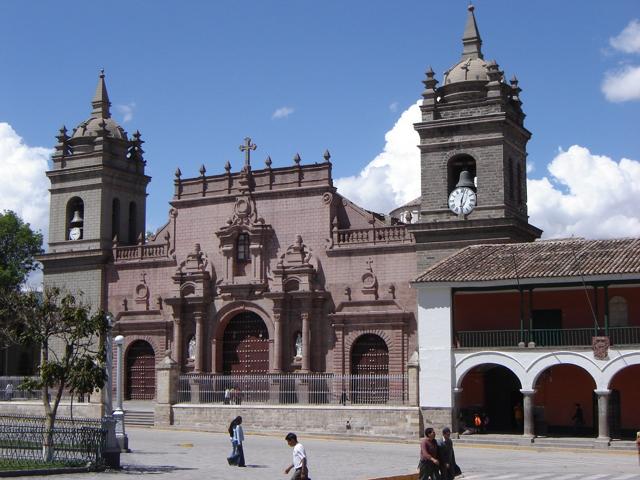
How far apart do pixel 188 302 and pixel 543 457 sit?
66.2 ft

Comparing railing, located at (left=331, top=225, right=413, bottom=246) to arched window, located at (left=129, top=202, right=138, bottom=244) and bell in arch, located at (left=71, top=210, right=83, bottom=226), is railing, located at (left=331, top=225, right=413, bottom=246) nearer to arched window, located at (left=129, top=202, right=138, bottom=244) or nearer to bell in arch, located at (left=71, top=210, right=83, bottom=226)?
arched window, located at (left=129, top=202, right=138, bottom=244)

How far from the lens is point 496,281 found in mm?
32406

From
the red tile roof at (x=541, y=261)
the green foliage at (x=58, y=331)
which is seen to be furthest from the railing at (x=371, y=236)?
the green foliage at (x=58, y=331)

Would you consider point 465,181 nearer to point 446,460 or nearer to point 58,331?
point 58,331

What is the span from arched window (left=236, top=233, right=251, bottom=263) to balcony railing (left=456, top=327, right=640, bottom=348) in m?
12.4

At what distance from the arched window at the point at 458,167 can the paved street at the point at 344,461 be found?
38.5ft

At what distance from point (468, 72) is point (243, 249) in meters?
12.2

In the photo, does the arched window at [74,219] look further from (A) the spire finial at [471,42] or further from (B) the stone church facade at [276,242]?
(A) the spire finial at [471,42]

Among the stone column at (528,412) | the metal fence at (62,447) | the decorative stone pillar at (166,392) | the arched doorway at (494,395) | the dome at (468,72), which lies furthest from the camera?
the dome at (468,72)

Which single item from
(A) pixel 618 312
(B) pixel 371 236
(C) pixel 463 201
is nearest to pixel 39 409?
(B) pixel 371 236

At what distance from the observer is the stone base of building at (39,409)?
Result: 3909 centimetres

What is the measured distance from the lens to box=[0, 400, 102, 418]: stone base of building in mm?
39094

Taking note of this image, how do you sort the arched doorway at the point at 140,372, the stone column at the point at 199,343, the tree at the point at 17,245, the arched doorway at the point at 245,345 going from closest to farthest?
the arched doorway at the point at 245,345, the stone column at the point at 199,343, the arched doorway at the point at 140,372, the tree at the point at 17,245

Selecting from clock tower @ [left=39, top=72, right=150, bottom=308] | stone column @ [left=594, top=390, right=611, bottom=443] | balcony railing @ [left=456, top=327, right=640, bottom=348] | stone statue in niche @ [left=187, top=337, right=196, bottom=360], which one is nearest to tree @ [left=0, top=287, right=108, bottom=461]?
balcony railing @ [left=456, top=327, right=640, bottom=348]
